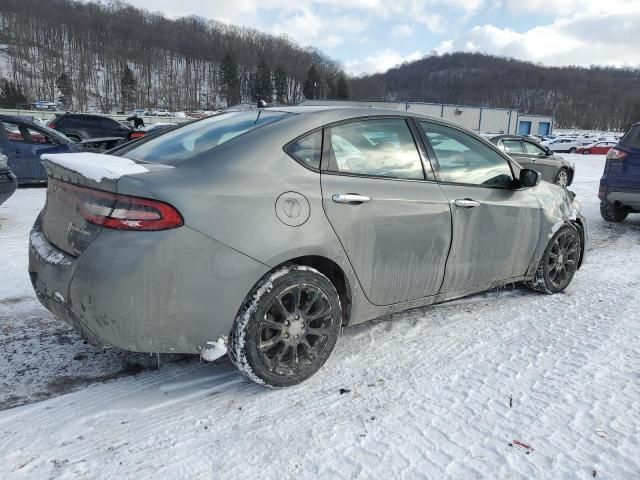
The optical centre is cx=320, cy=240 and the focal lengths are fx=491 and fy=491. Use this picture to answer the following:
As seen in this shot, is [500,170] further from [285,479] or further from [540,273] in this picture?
[285,479]

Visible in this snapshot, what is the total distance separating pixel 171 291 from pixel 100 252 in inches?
14.0

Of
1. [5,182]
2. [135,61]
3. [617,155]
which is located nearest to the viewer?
[5,182]

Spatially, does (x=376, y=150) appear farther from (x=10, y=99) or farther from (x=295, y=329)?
(x=10, y=99)

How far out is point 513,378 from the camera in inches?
108

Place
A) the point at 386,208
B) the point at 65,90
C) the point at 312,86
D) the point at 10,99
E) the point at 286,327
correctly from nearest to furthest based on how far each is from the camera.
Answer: the point at 286,327 < the point at 386,208 < the point at 10,99 < the point at 65,90 < the point at 312,86

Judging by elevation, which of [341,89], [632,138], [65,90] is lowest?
[632,138]

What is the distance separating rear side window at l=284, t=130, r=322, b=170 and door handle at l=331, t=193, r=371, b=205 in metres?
0.19

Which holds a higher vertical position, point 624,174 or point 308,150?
point 308,150

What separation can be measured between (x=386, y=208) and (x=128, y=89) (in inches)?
4277

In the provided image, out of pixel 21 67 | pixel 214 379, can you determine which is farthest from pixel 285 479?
pixel 21 67

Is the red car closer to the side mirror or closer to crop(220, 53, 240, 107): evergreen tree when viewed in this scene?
the side mirror

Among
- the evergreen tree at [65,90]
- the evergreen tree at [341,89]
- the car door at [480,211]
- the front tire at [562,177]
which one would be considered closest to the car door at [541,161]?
the front tire at [562,177]

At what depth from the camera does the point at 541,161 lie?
1292 cm

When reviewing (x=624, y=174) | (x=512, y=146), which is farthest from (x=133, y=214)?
(x=512, y=146)
